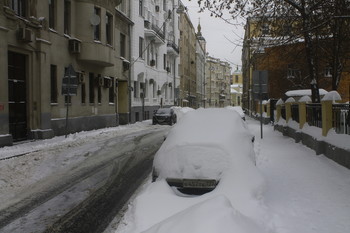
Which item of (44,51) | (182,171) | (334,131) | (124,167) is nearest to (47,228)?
(182,171)

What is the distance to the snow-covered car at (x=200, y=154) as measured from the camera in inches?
247

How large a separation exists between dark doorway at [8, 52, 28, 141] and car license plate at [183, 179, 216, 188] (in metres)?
11.7

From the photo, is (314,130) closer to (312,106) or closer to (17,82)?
(312,106)

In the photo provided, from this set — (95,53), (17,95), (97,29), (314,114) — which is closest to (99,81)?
(95,53)

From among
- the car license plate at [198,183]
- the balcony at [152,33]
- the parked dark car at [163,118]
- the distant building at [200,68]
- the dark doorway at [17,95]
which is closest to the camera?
Result: the car license plate at [198,183]

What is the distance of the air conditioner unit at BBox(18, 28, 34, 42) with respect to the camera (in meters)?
15.7

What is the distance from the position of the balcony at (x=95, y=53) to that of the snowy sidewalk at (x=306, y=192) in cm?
1346

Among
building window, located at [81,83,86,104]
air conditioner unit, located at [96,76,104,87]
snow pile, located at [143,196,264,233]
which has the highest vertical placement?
air conditioner unit, located at [96,76,104,87]

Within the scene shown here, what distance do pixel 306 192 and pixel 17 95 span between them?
13270 mm

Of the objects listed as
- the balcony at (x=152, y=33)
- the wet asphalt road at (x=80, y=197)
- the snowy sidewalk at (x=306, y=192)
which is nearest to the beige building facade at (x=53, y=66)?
the wet asphalt road at (x=80, y=197)

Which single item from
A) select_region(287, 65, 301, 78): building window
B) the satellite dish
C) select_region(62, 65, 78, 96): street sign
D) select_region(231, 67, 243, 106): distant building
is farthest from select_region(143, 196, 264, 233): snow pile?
select_region(231, 67, 243, 106): distant building

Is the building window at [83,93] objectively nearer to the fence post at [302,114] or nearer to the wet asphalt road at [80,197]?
the wet asphalt road at [80,197]

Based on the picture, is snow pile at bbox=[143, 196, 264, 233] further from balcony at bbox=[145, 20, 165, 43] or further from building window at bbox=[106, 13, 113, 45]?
balcony at bbox=[145, 20, 165, 43]

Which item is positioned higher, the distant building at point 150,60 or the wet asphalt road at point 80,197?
the distant building at point 150,60
